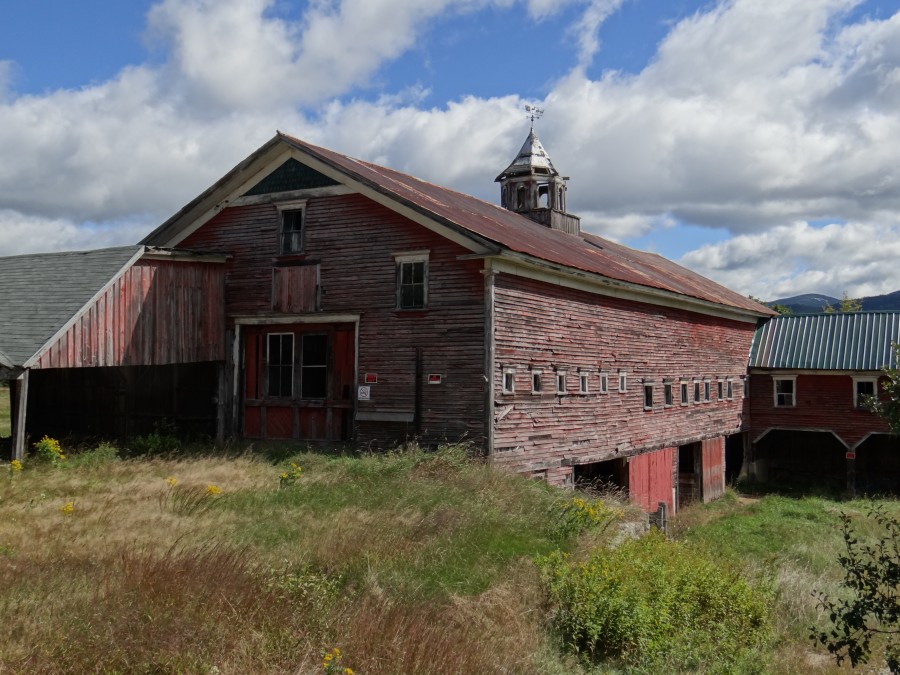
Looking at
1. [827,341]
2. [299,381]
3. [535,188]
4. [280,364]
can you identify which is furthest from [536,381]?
[827,341]

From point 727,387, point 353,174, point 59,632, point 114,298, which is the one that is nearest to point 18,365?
point 114,298

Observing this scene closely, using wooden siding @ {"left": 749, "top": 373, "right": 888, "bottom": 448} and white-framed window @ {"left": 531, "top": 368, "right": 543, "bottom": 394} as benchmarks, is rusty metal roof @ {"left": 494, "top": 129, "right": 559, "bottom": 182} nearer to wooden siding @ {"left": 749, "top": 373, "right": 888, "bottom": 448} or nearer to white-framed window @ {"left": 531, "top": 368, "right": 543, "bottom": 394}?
wooden siding @ {"left": 749, "top": 373, "right": 888, "bottom": 448}

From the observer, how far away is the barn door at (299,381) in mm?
17250

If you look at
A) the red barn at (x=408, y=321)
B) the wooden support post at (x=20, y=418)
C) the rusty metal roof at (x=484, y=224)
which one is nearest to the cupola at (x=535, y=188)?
the rusty metal roof at (x=484, y=224)

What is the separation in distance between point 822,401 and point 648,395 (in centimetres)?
1111

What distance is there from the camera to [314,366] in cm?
1770

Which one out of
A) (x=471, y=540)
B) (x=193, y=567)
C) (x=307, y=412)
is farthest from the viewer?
(x=307, y=412)

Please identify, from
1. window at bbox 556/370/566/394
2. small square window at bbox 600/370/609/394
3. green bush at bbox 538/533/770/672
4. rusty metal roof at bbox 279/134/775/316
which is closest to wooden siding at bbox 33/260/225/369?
rusty metal roof at bbox 279/134/775/316

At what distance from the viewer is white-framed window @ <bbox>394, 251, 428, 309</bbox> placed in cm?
1619

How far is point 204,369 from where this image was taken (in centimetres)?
1872

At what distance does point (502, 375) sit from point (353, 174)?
5166 mm

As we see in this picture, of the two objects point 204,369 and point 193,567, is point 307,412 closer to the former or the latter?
point 204,369

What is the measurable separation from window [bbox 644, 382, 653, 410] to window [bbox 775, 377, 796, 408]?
1066 centimetres

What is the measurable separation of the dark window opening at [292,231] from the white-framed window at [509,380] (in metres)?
5.43
